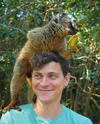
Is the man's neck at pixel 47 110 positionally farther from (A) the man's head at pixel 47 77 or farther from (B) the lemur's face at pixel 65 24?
(B) the lemur's face at pixel 65 24

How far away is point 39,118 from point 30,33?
5.78ft

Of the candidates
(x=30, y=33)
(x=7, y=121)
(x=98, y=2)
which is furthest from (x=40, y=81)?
(x=98, y=2)

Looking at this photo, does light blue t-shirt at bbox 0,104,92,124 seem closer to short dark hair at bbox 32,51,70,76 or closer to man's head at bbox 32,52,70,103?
man's head at bbox 32,52,70,103

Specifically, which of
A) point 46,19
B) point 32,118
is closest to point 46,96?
point 32,118

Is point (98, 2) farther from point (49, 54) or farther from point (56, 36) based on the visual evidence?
point (49, 54)

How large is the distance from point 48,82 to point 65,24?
145 cm

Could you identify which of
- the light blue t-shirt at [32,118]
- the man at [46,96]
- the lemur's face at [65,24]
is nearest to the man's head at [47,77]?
the man at [46,96]

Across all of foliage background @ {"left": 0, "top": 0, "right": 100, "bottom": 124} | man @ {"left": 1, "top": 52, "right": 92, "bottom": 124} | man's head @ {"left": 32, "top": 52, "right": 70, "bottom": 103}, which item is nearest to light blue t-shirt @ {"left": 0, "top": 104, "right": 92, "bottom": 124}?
man @ {"left": 1, "top": 52, "right": 92, "bottom": 124}

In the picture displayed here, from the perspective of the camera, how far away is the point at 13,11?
585 cm

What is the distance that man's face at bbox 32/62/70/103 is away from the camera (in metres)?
2.68

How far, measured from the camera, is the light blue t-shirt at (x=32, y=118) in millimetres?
2688

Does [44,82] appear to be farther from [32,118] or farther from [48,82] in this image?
[32,118]

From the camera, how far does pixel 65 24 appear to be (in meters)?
3.90

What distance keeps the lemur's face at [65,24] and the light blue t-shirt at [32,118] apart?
127 cm
